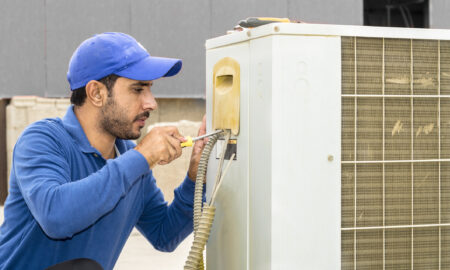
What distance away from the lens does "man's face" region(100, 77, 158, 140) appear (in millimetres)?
1724

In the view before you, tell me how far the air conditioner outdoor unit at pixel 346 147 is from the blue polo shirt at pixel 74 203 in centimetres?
38

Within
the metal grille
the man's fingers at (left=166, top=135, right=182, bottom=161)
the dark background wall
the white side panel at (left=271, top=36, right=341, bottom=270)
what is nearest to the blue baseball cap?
the man's fingers at (left=166, top=135, right=182, bottom=161)

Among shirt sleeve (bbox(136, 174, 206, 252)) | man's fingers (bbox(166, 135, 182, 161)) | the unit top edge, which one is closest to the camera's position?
the unit top edge

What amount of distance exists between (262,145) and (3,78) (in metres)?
5.81

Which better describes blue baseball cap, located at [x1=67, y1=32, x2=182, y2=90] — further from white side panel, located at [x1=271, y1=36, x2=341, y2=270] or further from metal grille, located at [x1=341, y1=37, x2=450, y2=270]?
metal grille, located at [x1=341, y1=37, x2=450, y2=270]

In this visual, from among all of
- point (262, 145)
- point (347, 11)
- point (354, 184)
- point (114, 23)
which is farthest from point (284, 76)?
point (347, 11)

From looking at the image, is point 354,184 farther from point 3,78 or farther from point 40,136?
point 3,78

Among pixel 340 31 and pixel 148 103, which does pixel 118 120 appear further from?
pixel 340 31

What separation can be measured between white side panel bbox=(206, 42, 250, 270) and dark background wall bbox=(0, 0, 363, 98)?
5.07 m

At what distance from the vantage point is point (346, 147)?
1.35 meters

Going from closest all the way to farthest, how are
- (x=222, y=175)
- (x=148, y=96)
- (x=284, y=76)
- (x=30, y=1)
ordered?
(x=284, y=76), (x=222, y=175), (x=148, y=96), (x=30, y=1)

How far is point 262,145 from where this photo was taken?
1.36 metres

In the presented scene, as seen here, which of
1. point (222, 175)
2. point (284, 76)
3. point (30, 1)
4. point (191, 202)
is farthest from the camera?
point (30, 1)

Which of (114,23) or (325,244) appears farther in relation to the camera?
(114,23)
